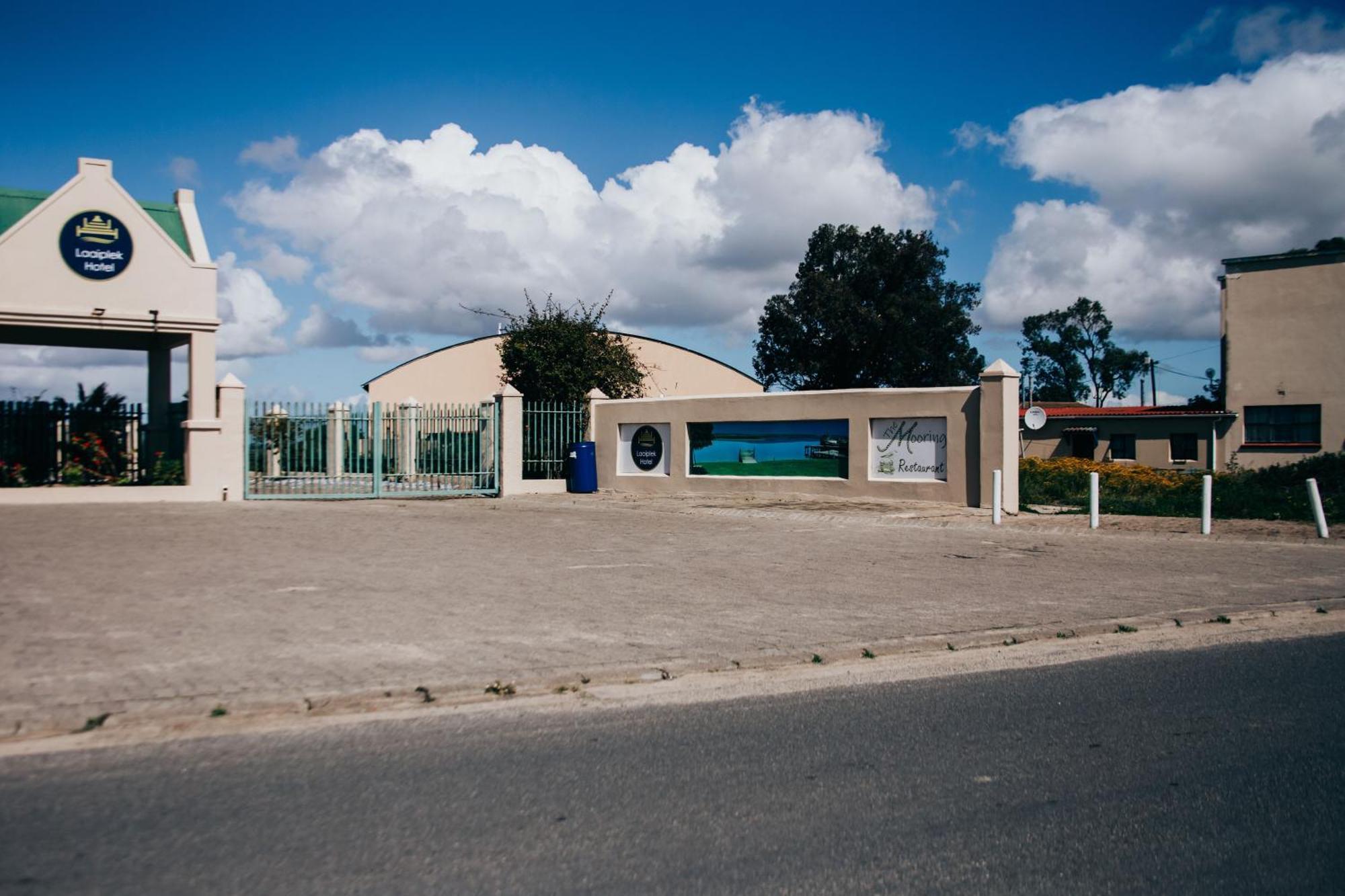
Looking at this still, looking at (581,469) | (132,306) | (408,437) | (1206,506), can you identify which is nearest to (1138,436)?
(581,469)

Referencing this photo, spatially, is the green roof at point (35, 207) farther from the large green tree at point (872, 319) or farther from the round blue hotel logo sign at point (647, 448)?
the large green tree at point (872, 319)

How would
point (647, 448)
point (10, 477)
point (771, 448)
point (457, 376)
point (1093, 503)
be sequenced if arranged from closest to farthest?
point (1093, 503)
point (10, 477)
point (771, 448)
point (647, 448)
point (457, 376)

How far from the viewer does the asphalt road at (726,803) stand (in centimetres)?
380

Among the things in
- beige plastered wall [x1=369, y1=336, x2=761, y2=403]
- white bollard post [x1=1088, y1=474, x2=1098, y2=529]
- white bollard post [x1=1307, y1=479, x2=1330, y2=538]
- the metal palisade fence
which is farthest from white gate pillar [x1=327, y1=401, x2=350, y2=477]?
beige plastered wall [x1=369, y1=336, x2=761, y2=403]

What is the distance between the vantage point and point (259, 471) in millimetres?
20766

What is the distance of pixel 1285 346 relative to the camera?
119 ft

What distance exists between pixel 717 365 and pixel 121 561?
4029cm

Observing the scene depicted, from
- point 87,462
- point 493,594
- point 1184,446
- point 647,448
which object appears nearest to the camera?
point 493,594

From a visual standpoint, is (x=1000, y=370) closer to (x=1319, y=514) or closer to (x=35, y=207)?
(x=1319, y=514)

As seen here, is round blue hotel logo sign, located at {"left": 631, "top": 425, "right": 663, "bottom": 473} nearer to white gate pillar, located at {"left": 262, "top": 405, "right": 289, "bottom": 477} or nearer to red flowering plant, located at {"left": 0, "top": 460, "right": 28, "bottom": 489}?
white gate pillar, located at {"left": 262, "top": 405, "right": 289, "bottom": 477}

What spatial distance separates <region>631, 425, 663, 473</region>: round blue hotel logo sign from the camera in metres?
26.0

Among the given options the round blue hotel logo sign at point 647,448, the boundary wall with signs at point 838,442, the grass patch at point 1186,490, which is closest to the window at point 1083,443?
the grass patch at point 1186,490

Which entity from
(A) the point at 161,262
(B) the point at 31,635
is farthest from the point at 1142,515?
(A) the point at 161,262

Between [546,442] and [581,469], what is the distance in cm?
122
